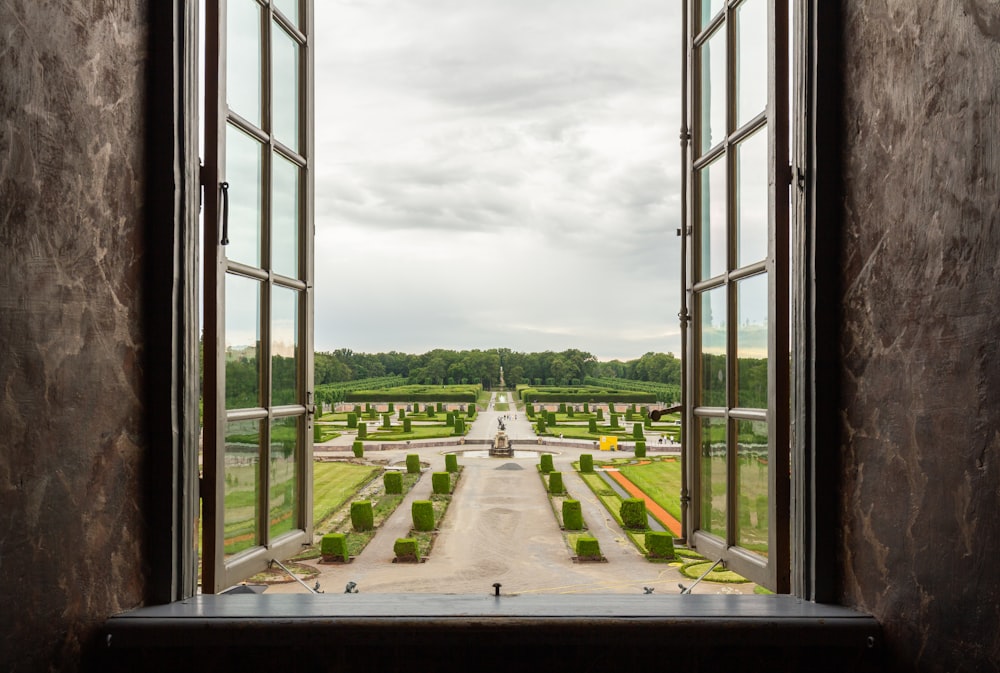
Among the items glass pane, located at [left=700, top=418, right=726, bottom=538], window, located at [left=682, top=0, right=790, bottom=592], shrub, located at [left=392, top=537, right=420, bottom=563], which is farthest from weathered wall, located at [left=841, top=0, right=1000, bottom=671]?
shrub, located at [left=392, top=537, right=420, bottom=563]

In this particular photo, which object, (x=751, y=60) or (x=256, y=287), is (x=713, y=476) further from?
(x=256, y=287)

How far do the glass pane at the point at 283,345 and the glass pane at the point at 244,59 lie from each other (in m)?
0.47

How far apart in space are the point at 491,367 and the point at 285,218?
5555mm

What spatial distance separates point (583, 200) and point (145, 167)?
988 cm

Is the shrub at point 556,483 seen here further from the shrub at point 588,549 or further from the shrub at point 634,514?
the shrub at point 588,549

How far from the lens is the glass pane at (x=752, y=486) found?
1.63 meters

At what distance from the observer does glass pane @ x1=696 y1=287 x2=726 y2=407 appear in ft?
5.82

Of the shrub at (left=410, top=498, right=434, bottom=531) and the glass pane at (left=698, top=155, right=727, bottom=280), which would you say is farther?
the shrub at (left=410, top=498, right=434, bottom=531)

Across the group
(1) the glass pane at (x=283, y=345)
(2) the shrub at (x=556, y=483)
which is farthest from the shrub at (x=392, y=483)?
(1) the glass pane at (x=283, y=345)

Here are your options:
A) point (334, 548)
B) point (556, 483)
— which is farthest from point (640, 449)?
point (334, 548)

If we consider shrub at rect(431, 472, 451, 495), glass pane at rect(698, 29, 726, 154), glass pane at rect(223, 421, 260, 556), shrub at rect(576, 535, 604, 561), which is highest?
glass pane at rect(698, 29, 726, 154)

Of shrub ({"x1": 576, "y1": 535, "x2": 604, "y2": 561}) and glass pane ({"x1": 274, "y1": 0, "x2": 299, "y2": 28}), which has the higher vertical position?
glass pane ({"x1": 274, "y1": 0, "x2": 299, "y2": 28})

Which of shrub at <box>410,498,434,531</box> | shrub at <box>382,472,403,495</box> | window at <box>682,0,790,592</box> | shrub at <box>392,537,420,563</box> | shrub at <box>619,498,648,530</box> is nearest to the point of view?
window at <box>682,0,790,592</box>

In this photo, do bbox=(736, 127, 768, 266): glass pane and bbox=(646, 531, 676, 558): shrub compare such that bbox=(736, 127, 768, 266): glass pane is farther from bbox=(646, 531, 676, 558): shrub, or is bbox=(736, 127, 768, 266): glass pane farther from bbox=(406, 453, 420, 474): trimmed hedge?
bbox=(406, 453, 420, 474): trimmed hedge
